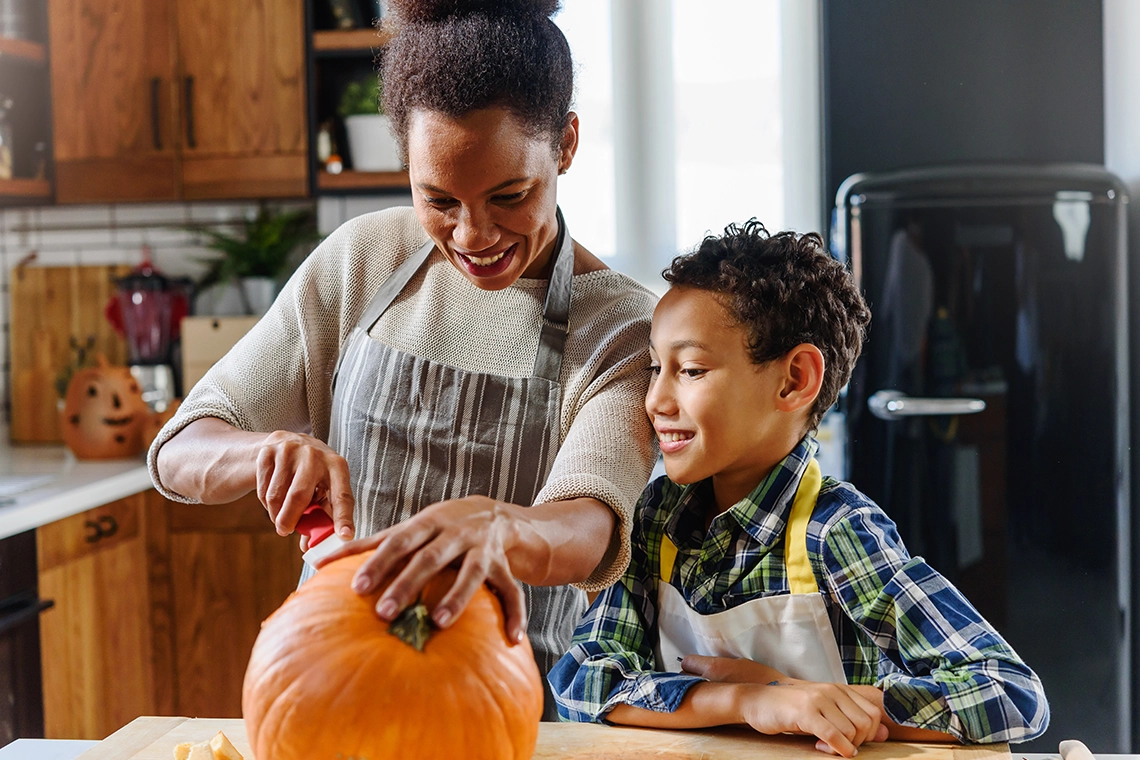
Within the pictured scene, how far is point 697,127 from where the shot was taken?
2975 millimetres

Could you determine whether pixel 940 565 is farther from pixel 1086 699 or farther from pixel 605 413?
pixel 605 413

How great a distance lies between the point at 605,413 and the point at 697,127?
6.95ft

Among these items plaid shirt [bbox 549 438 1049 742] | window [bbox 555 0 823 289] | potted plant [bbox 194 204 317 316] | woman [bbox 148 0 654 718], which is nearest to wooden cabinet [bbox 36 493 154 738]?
potted plant [bbox 194 204 317 316]

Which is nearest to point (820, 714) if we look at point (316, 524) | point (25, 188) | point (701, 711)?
point (701, 711)

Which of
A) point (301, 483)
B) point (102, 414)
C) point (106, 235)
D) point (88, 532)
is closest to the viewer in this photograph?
point (301, 483)

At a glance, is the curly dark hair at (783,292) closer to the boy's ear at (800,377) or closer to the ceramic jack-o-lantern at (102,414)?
the boy's ear at (800,377)

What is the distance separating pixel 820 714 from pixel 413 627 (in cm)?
37

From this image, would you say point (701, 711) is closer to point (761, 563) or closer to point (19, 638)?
point (761, 563)

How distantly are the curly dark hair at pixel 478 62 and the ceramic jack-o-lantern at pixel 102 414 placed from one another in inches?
75.7

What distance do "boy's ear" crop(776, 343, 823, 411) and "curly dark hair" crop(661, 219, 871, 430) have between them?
1 centimetres

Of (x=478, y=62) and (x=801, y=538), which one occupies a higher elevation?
(x=478, y=62)

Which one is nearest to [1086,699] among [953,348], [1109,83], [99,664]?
[953,348]

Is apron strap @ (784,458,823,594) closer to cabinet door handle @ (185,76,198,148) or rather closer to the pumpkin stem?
the pumpkin stem

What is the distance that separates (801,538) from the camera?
3.43ft
